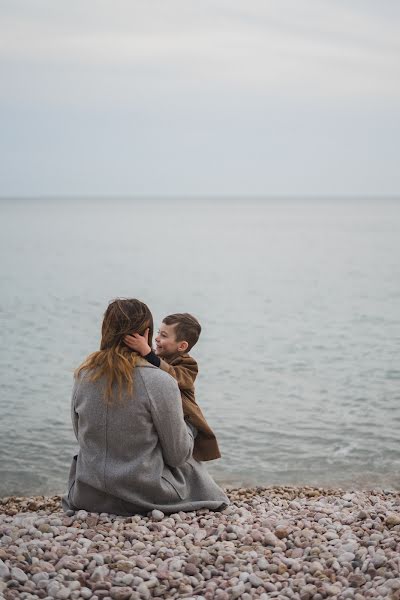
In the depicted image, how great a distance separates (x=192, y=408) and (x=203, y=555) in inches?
49.9

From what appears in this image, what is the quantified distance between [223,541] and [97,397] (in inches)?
50.5

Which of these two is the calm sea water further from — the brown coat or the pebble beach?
the pebble beach

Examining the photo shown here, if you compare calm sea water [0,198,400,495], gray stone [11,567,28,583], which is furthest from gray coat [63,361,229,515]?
calm sea water [0,198,400,495]

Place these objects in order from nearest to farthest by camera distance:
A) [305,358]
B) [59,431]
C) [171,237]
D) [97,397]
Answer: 1. [97,397]
2. [59,431]
3. [305,358]
4. [171,237]

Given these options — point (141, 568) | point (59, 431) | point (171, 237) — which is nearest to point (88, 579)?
point (141, 568)

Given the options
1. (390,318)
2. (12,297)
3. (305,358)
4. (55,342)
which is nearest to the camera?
(305,358)

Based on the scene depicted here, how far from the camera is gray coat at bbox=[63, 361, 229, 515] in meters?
5.56

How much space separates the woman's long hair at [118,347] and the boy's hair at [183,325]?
0.36 m

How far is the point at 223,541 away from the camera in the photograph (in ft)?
17.3

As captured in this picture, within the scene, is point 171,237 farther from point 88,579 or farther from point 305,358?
point 88,579

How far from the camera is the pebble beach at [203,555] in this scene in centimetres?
450

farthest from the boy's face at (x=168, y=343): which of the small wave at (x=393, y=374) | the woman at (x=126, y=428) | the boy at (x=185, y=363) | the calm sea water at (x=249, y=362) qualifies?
the small wave at (x=393, y=374)

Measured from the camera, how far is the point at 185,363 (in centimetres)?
610

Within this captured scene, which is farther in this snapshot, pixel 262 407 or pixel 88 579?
pixel 262 407
